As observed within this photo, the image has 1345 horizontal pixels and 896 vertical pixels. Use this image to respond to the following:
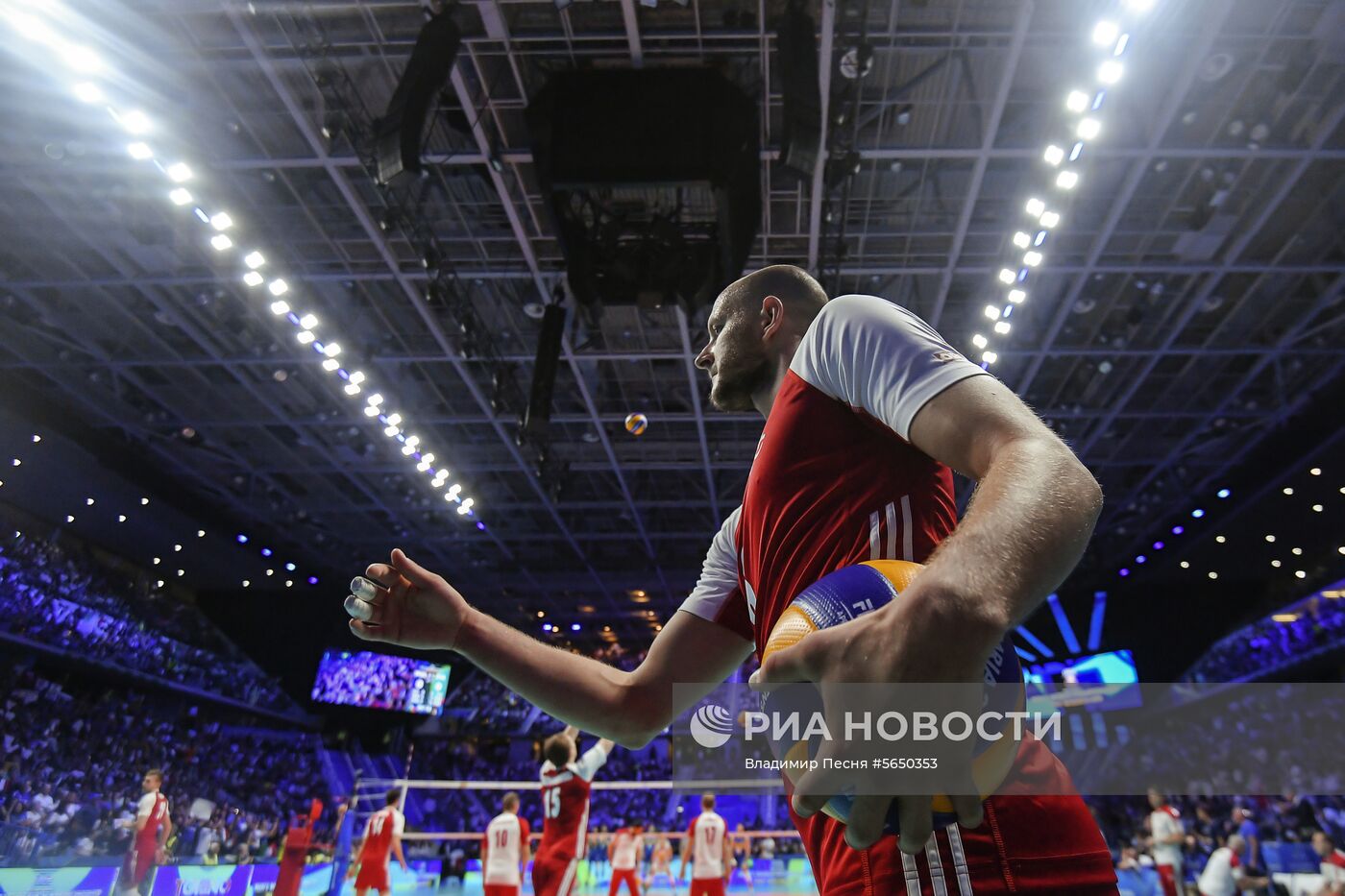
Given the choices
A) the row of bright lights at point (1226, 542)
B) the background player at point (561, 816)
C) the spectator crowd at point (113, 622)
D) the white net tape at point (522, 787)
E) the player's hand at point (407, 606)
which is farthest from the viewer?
the spectator crowd at point (113, 622)

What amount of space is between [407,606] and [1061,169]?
9.89 meters

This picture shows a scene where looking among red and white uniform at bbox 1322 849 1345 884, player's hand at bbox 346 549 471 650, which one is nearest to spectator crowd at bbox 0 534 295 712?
player's hand at bbox 346 549 471 650

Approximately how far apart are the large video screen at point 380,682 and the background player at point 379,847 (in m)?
18.1

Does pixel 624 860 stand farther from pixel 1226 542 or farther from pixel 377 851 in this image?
pixel 1226 542

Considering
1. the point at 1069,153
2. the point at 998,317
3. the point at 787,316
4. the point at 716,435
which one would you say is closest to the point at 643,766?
the point at 716,435

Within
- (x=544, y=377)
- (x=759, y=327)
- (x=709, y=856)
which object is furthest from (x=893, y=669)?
(x=544, y=377)

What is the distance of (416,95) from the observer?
760cm

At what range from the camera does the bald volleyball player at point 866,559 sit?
0.74 metres

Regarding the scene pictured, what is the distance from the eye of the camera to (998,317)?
11.5 metres

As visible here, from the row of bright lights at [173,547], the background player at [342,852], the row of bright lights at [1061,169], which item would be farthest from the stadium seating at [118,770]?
the row of bright lights at [1061,169]

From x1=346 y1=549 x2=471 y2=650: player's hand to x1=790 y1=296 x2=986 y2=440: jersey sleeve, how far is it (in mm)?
826

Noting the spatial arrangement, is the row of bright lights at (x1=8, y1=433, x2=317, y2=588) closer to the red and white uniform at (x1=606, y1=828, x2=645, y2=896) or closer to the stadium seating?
the stadium seating

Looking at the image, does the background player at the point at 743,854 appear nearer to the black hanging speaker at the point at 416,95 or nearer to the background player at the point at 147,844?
the background player at the point at 147,844

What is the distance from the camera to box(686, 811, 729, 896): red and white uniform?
9.55 meters
